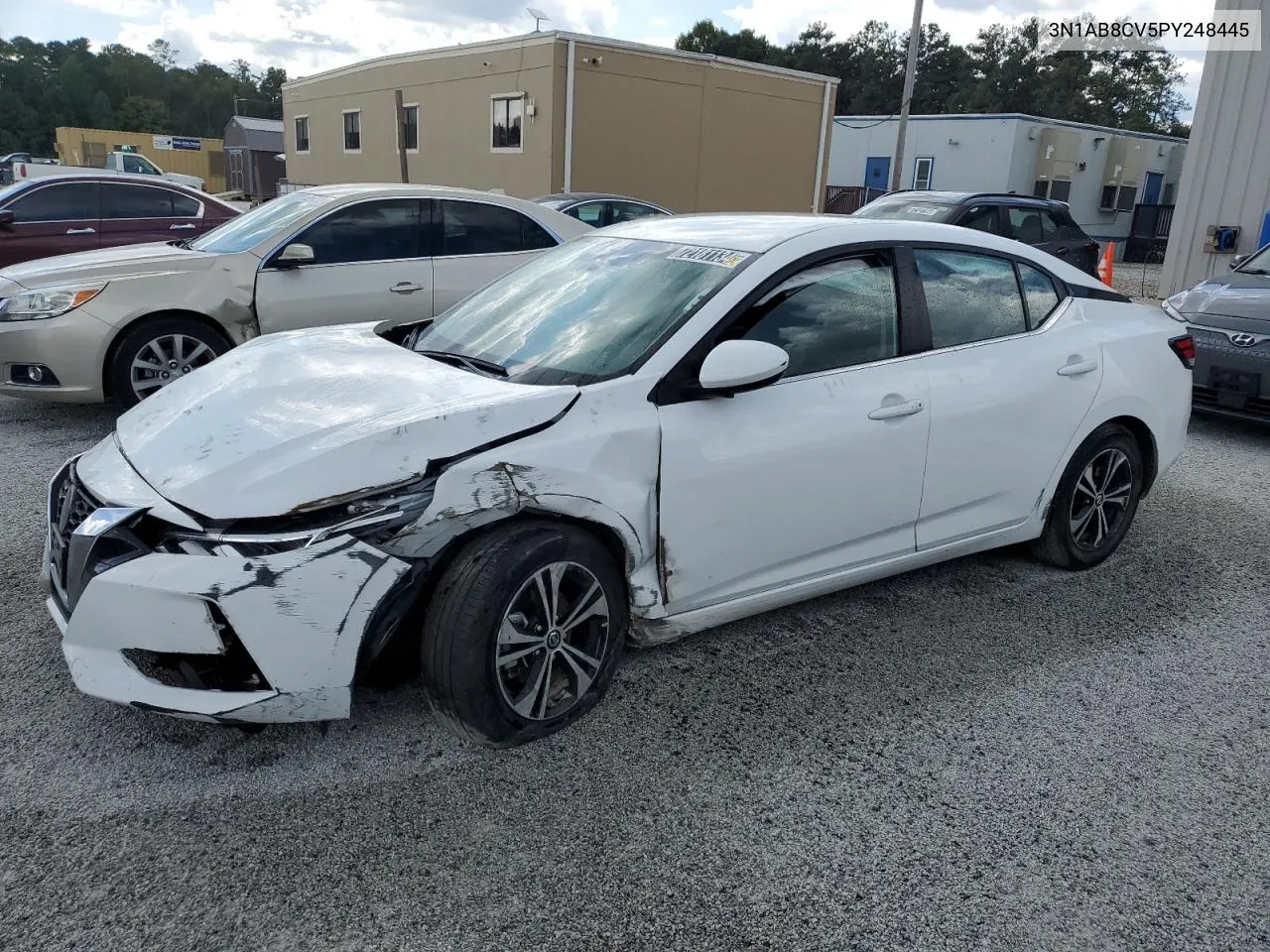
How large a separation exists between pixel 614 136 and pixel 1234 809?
2096 centimetres

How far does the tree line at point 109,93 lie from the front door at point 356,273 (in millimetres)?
78779

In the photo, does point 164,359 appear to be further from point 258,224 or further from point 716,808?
point 716,808

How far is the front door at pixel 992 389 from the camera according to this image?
364cm

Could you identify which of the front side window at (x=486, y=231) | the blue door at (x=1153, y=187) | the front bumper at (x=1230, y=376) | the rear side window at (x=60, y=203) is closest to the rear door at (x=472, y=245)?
the front side window at (x=486, y=231)

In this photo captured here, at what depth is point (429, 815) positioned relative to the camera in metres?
2.60

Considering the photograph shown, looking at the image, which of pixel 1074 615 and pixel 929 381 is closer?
pixel 929 381

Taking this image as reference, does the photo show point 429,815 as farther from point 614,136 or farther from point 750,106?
point 750,106

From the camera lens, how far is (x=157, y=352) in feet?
20.3

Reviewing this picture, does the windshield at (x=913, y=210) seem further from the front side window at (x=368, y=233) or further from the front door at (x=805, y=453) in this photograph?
the front door at (x=805, y=453)

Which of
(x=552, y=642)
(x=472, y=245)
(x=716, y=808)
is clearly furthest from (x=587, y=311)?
(x=472, y=245)

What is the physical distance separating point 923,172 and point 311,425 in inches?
1280

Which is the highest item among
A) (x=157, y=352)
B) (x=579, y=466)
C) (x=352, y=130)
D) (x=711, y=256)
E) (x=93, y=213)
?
(x=352, y=130)

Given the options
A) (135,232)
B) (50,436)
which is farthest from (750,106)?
(50,436)

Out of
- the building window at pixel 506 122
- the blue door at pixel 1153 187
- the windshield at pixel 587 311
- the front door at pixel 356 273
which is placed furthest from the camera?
the blue door at pixel 1153 187
